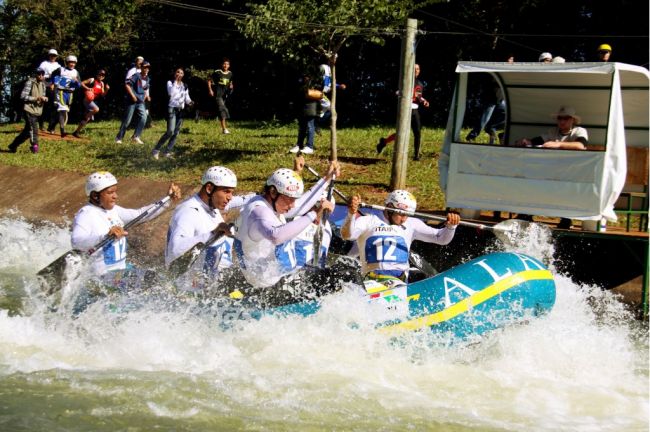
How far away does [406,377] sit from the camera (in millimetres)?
8039

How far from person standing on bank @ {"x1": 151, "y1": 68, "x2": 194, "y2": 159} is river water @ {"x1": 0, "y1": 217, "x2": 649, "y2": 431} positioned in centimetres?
783

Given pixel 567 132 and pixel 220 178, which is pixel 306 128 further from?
pixel 220 178

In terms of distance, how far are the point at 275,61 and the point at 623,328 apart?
17628 mm

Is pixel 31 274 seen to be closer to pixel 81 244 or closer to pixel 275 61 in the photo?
pixel 81 244

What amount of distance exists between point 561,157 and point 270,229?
12.9 feet

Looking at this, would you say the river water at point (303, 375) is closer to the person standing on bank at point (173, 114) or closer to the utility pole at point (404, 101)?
the utility pole at point (404, 101)

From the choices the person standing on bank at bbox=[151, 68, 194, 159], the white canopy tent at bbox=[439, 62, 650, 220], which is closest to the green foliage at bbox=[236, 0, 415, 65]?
the white canopy tent at bbox=[439, 62, 650, 220]

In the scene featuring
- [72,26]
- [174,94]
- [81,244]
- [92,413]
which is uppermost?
[72,26]

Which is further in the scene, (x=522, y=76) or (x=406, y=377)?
(x=522, y=76)

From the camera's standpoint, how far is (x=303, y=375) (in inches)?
312

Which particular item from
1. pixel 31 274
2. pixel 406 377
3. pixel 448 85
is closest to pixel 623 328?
pixel 406 377

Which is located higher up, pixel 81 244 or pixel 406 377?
pixel 81 244

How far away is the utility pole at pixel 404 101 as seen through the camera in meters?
12.9

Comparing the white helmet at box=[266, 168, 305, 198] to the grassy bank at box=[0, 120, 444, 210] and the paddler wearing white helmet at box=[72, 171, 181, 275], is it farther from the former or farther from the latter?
the grassy bank at box=[0, 120, 444, 210]
